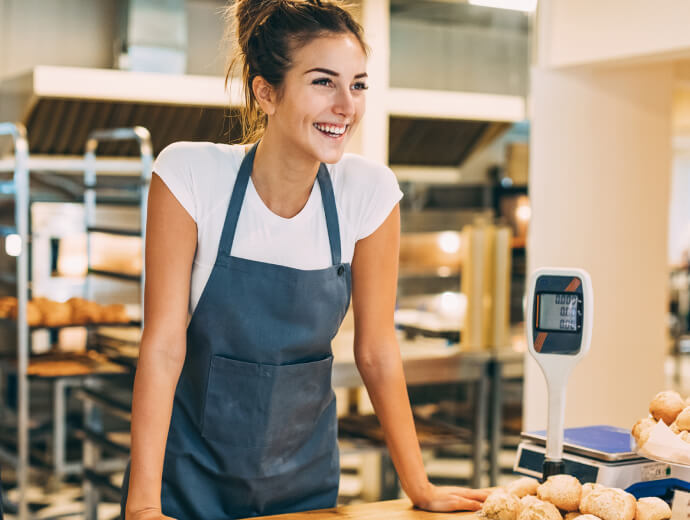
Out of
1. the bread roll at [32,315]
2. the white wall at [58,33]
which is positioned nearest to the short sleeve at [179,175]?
the bread roll at [32,315]

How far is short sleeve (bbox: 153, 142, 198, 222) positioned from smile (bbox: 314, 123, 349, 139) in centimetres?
25

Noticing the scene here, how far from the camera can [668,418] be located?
1487mm

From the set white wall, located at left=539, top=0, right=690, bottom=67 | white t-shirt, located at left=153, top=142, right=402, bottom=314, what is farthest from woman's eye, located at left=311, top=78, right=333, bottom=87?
white wall, located at left=539, top=0, right=690, bottom=67

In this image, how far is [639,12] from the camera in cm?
326

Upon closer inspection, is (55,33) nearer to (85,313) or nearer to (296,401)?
(85,313)

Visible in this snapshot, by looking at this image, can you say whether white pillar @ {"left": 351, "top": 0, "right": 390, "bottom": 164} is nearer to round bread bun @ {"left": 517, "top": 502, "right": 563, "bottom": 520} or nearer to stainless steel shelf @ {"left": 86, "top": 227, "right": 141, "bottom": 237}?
stainless steel shelf @ {"left": 86, "top": 227, "right": 141, "bottom": 237}

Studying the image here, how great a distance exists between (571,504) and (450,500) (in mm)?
306

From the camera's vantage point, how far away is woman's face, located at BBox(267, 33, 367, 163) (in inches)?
60.0

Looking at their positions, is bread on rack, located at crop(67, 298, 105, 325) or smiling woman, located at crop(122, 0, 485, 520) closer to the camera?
smiling woman, located at crop(122, 0, 485, 520)

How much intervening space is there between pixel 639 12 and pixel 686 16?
213mm

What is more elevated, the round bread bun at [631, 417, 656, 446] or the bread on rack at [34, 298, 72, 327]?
the round bread bun at [631, 417, 656, 446]

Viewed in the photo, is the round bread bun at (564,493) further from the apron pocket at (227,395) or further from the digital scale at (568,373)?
the apron pocket at (227,395)

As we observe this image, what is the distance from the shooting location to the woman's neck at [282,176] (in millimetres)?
1633

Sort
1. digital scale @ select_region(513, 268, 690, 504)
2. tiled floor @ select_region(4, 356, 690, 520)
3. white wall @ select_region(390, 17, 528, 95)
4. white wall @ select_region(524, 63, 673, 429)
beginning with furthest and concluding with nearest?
white wall @ select_region(390, 17, 528, 95), tiled floor @ select_region(4, 356, 690, 520), white wall @ select_region(524, 63, 673, 429), digital scale @ select_region(513, 268, 690, 504)
